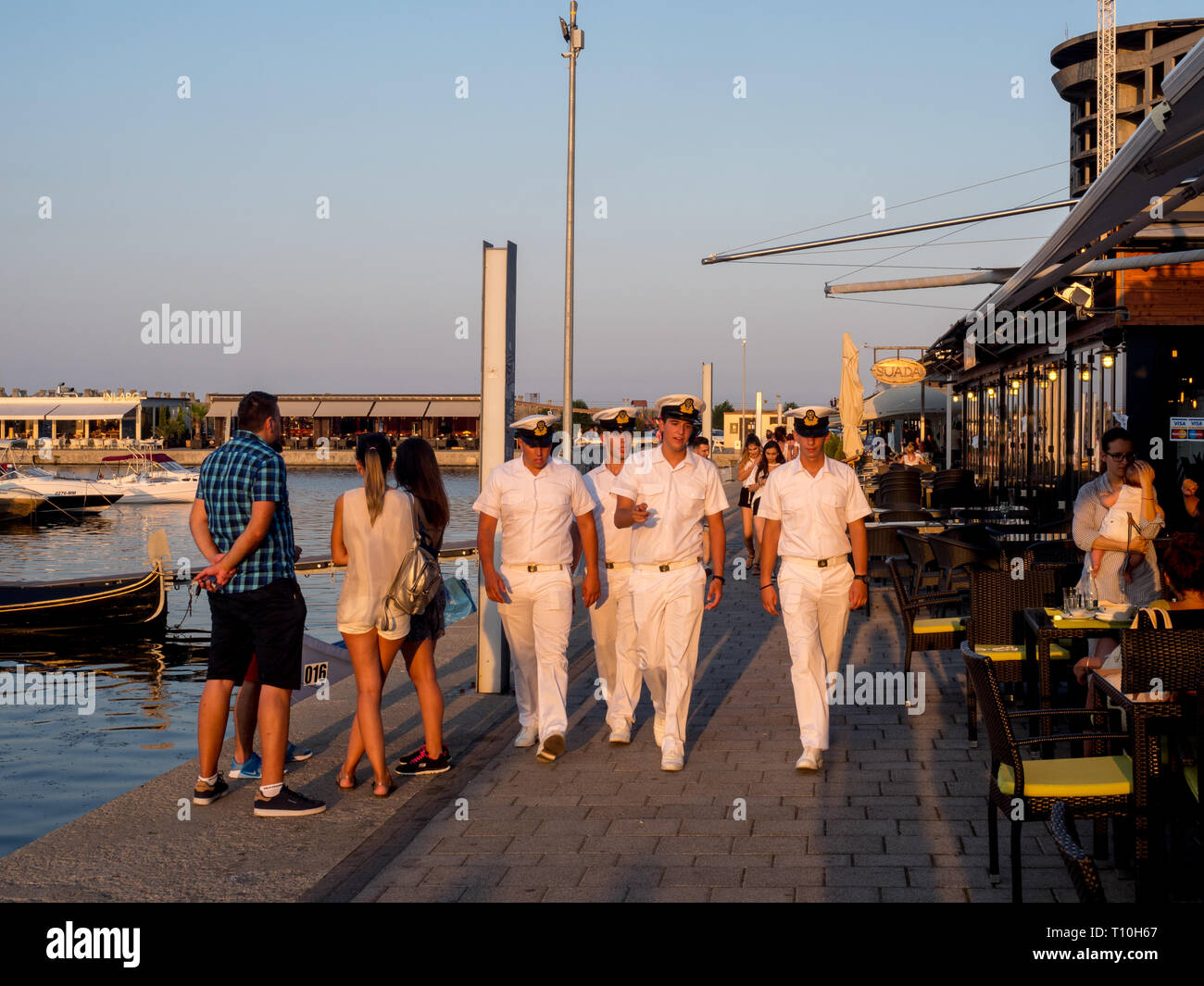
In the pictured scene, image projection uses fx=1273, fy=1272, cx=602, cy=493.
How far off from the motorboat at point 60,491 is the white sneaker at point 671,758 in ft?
159

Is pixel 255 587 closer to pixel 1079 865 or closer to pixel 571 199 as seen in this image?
pixel 1079 865

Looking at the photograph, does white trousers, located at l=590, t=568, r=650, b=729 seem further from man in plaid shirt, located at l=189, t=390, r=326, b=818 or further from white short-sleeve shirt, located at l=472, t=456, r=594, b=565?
man in plaid shirt, located at l=189, t=390, r=326, b=818

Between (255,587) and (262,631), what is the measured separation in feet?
0.72

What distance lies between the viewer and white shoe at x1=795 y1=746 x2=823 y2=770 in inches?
266

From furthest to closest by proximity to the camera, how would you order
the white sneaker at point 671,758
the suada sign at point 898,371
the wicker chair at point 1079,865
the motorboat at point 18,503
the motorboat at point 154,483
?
the motorboat at point 154,483 < the motorboat at point 18,503 < the suada sign at point 898,371 < the white sneaker at point 671,758 < the wicker chair at point 1079,865

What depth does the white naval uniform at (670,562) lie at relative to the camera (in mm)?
7113

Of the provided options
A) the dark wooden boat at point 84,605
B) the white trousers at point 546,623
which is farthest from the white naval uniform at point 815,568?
the dark wooden boat at point 84,605

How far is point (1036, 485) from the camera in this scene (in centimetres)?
1945

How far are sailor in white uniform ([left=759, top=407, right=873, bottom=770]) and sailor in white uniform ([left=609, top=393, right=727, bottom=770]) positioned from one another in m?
0.38

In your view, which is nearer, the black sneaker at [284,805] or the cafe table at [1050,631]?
the black sneaker at [284,805]

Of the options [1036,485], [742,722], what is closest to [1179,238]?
[1036,485]

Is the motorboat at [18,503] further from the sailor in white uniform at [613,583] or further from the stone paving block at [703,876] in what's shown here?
the stone paving block at [703,876]

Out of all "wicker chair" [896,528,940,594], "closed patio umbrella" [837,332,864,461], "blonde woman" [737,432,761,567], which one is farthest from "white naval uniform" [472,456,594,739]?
"closed patio umbrella" [837,332,864,461]

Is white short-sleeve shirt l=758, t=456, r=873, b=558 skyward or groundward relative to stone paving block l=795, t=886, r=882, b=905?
skyward
